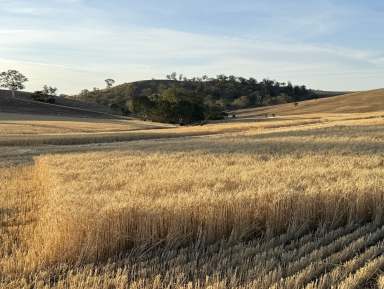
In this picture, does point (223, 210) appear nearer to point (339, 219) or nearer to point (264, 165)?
point (339, 219)

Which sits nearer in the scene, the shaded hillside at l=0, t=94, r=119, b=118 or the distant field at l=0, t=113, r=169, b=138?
the distant field at l=0, t=113, r=169, b=138

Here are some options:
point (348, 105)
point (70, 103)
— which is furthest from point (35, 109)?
point (348, 105)

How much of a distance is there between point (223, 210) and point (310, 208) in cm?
156

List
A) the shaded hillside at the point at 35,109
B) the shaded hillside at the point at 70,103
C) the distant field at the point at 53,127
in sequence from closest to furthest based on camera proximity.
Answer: the distant field at the point at 53,127 < the shaded hillside at the point at 35,109 < the shaded hillside at the point at 70,103

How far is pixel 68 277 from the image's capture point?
20.0 feet

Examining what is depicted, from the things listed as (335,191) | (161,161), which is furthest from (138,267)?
(161,161)

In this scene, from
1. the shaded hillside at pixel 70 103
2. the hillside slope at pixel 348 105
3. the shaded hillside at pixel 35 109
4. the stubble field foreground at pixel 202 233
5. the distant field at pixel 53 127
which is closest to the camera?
the stubble field foreground at pixel 202 233

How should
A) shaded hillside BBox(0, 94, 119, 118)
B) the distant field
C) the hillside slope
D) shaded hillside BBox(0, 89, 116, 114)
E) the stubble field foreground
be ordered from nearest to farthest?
the stubble field foreground, the distant field, shaded hillside BBox(0, 94, 119, 118), the hillside slope, shaded hillside BBox(0, 89, 116, 114)

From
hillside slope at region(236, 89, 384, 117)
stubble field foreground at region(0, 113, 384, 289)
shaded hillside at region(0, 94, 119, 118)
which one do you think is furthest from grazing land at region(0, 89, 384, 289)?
hillside slope at region(236, 89, 384, 117)

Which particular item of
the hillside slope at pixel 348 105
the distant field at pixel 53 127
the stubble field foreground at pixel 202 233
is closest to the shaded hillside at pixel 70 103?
the hillside slope at pixel 348 105

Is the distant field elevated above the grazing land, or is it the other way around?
the grazing land

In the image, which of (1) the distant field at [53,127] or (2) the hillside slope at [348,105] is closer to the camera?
(1) the distant field at [53,127]

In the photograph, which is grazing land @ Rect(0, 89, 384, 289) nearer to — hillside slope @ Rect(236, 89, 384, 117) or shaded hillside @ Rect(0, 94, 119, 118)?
shaded hillside @ Rect(0, 94, 119, 118)

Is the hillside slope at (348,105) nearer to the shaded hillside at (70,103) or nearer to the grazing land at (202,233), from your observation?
the shaded hillside at (70,103)
